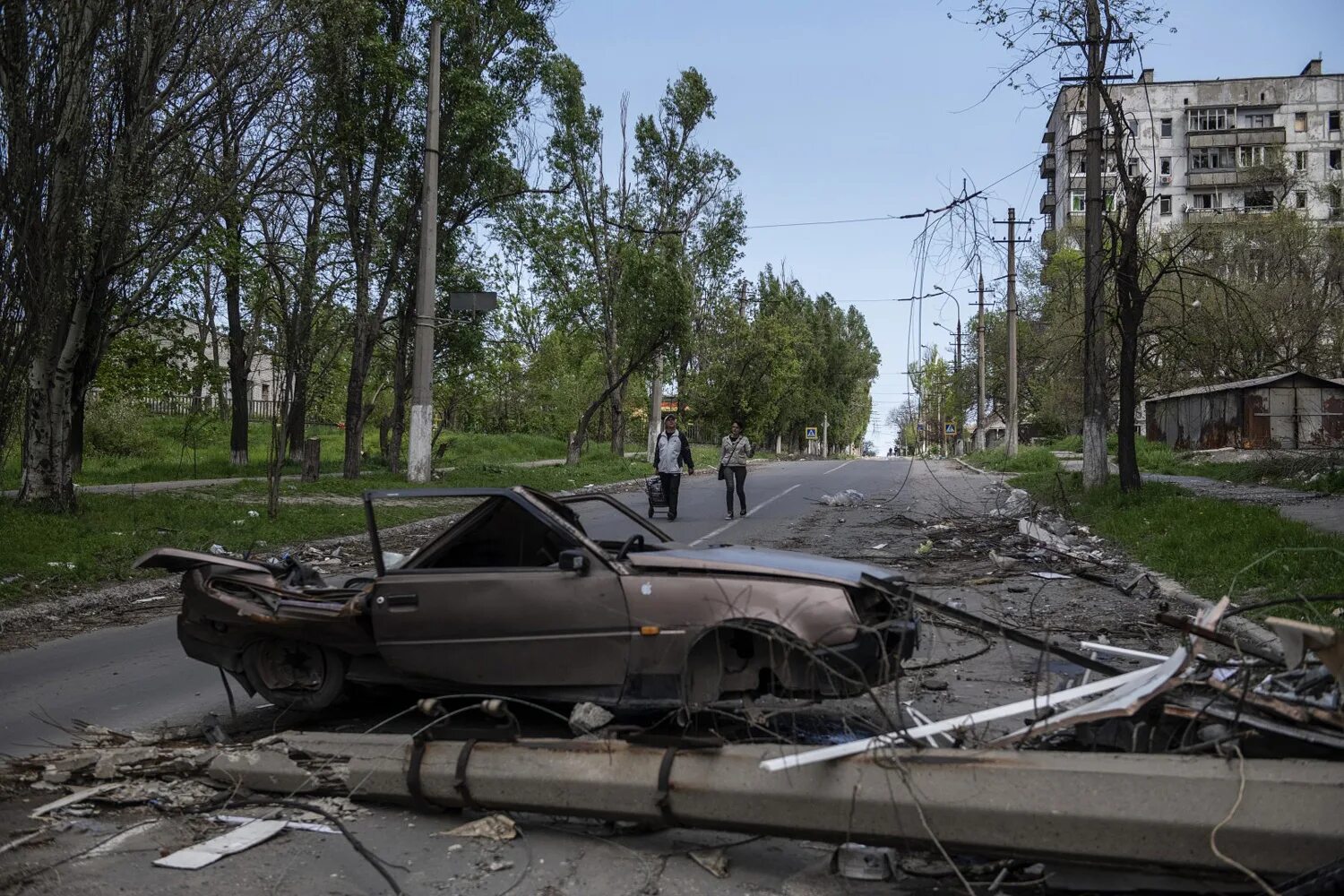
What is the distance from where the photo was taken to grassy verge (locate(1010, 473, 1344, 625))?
355 inches

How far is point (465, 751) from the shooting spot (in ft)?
15.5

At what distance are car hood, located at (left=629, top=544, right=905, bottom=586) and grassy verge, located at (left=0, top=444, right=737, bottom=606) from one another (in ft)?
25.5

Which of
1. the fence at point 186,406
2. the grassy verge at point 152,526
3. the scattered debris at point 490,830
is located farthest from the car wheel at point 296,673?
the fence at point 186,406

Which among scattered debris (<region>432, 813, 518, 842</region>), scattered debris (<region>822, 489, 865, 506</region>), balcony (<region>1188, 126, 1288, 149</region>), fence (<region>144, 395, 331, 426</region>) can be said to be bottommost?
scattered debris (<region>432, 813, 518, 842</region>)

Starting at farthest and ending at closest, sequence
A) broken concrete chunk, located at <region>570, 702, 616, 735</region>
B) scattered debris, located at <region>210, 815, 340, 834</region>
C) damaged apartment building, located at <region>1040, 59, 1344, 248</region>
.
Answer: damaged apartment building, located at <region>1040, 59, 1344, 248</region>, broken concrete chunk, located at <region>570, 702, 616, 735</region>, scattered debris, located at <region>210, 815, 340, 834</region>

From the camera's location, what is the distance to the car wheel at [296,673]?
6043 millimetres

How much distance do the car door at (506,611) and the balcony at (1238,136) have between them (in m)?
83.3

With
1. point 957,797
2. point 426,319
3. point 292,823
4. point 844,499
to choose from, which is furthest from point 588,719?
point 844,499

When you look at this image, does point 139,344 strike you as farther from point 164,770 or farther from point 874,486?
point 164,770

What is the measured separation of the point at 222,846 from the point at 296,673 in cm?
182

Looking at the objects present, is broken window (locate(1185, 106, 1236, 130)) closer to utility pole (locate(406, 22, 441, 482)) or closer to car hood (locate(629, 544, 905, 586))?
utility pole (locate(406, 22, 441, 482))

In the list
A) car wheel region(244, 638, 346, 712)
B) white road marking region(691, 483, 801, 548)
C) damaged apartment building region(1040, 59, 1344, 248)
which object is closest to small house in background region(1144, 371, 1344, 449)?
white road marking region(691, 483, 801, 548)

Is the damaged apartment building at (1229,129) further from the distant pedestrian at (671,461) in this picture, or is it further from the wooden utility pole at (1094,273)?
the distant pedestrian at (671,461)

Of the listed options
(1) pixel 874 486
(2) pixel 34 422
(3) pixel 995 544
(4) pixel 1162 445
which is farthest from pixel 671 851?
(4) pixel 1162 445
